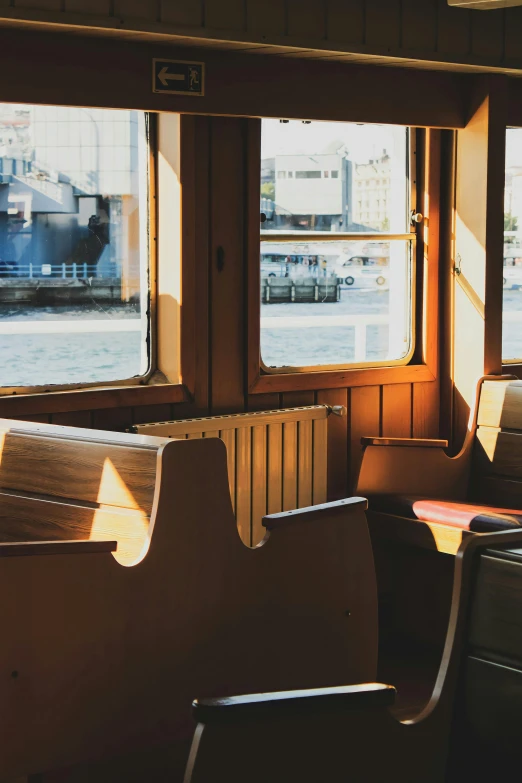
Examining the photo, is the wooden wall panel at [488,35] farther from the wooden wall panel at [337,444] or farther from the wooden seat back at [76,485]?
the wooden seat back at [76,485]

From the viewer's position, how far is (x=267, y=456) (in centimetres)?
437

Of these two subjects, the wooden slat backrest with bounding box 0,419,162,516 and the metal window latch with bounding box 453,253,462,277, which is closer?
the wooden slat backrest with bounding box 0,419,162,516

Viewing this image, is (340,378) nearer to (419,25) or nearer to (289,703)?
(419,25)

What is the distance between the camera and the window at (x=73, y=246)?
3.93 meters

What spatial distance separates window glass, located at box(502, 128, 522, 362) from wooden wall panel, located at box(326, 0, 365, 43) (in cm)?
122

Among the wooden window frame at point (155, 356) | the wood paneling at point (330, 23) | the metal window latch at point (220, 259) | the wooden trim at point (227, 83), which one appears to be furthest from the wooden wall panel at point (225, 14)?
the metal window latch at point (220, 259)

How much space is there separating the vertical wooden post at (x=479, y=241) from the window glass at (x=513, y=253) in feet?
1.24

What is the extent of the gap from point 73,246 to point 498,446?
2029 mm

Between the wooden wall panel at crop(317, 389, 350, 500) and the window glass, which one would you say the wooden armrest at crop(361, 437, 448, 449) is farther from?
the window glass

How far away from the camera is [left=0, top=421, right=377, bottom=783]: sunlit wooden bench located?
8.26 feet

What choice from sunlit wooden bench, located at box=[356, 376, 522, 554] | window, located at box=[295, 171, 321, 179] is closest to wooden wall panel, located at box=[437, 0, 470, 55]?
window, located at box=[295, 171, 321, 179]

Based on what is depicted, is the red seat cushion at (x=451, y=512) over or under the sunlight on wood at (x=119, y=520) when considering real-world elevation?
under

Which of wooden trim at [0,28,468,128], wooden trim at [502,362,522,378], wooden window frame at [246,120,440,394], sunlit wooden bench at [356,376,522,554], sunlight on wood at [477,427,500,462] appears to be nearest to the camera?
wooden trim at [0,28,468,128]

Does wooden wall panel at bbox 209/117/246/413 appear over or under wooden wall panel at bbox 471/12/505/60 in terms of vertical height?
under
